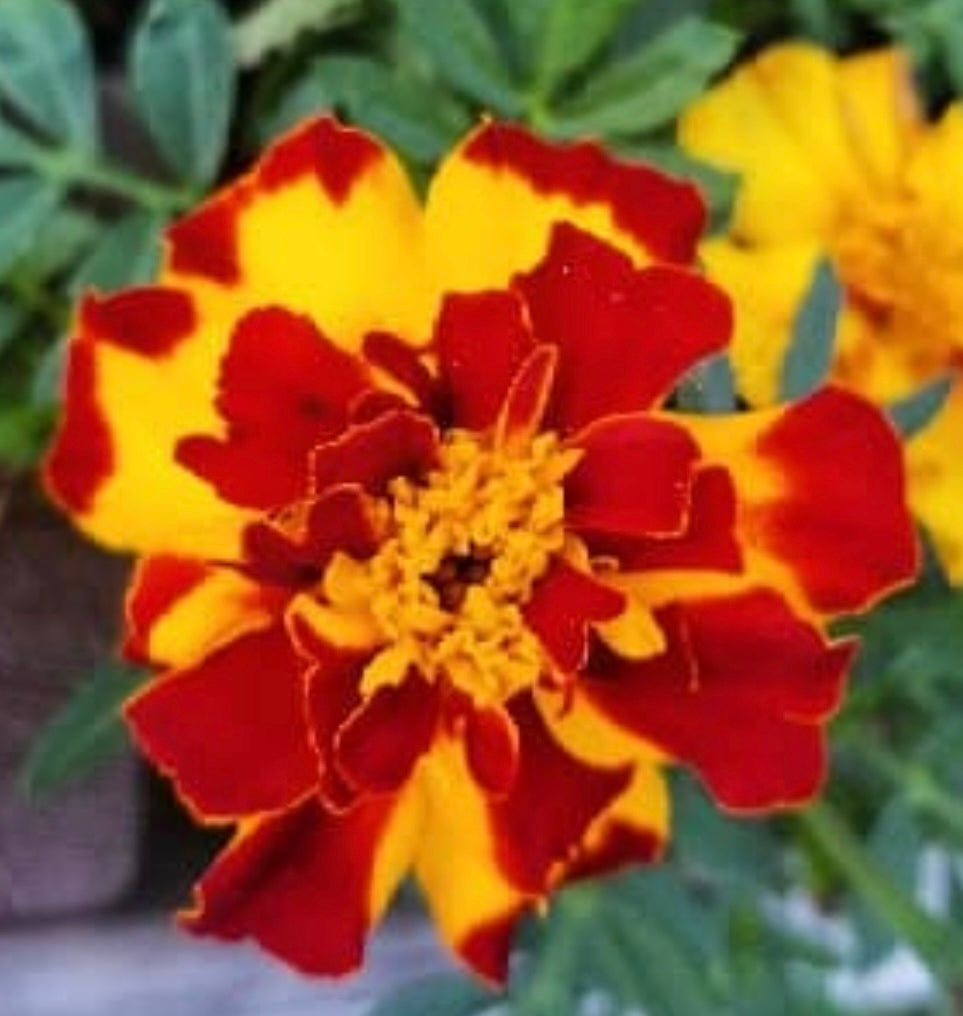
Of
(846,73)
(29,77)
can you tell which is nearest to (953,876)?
(846,73)

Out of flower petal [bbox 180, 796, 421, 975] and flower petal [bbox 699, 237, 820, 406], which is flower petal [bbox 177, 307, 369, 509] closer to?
flower petal [bbox 180, 796, 421, 975]

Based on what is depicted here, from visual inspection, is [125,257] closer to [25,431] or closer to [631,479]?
[25,431]

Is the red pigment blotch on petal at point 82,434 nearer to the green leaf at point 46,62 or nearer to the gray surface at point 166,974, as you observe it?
the green leaf at point 46,62

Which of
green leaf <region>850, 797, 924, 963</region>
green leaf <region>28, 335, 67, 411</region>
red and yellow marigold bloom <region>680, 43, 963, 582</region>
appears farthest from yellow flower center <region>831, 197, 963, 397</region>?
green leaf <region>28, 335, 67, 411</region>

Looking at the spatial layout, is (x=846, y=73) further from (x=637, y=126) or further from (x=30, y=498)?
(x=30, y=498)

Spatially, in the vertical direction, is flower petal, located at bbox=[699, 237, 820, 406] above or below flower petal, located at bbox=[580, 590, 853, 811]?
below

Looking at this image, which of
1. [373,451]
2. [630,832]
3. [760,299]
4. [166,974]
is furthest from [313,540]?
[166,974]

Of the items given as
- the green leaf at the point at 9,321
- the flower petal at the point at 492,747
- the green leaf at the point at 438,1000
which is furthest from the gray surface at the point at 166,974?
the flower petal at the point at 492,747
